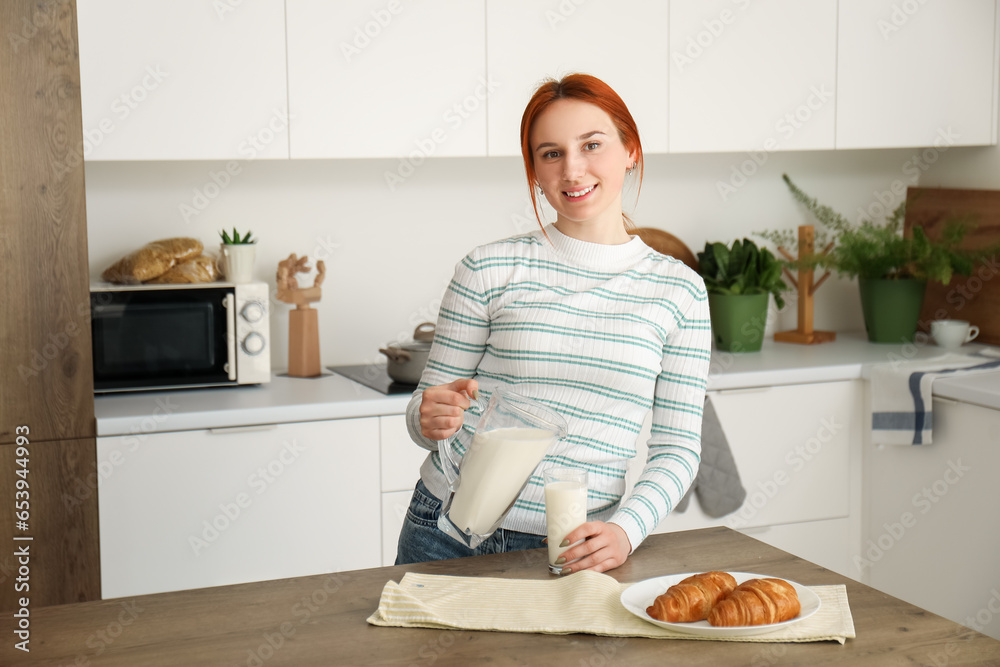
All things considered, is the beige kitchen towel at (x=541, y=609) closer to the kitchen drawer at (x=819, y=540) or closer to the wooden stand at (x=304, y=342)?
the wooden stand at (x=304, y=342)

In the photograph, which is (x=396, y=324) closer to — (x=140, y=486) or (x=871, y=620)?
(x=140, y=486)

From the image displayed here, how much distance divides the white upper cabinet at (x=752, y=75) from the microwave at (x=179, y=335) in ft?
4.11

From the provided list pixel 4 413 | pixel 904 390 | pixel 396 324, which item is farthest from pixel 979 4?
pixel 4 413

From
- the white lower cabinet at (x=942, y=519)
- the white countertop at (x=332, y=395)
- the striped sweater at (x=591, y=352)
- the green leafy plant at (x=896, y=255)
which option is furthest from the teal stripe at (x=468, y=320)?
the green leafy plant at (x=896, y=255)

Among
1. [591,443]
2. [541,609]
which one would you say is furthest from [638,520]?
[541,609]

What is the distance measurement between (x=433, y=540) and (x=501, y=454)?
1.19 feet

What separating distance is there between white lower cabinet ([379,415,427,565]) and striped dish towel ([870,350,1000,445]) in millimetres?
1237

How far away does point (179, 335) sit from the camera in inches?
97.7

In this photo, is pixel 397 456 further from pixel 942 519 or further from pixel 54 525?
pixel 942 519

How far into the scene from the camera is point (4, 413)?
213cm

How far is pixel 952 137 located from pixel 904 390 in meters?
0.90

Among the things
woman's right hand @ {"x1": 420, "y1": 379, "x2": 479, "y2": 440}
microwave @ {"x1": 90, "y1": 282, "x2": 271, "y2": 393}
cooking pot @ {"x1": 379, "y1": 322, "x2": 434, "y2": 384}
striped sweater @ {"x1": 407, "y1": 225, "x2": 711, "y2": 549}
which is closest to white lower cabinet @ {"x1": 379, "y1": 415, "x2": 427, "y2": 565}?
cooking pot @ {"x1": 379, "y1": 322, "x2": 434, "y2": 384}

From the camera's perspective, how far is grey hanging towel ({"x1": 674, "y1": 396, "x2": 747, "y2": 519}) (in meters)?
2.69

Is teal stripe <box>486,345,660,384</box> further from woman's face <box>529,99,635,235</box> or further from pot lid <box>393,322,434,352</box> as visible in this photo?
pot lid <box>393,322,434,352</box>
